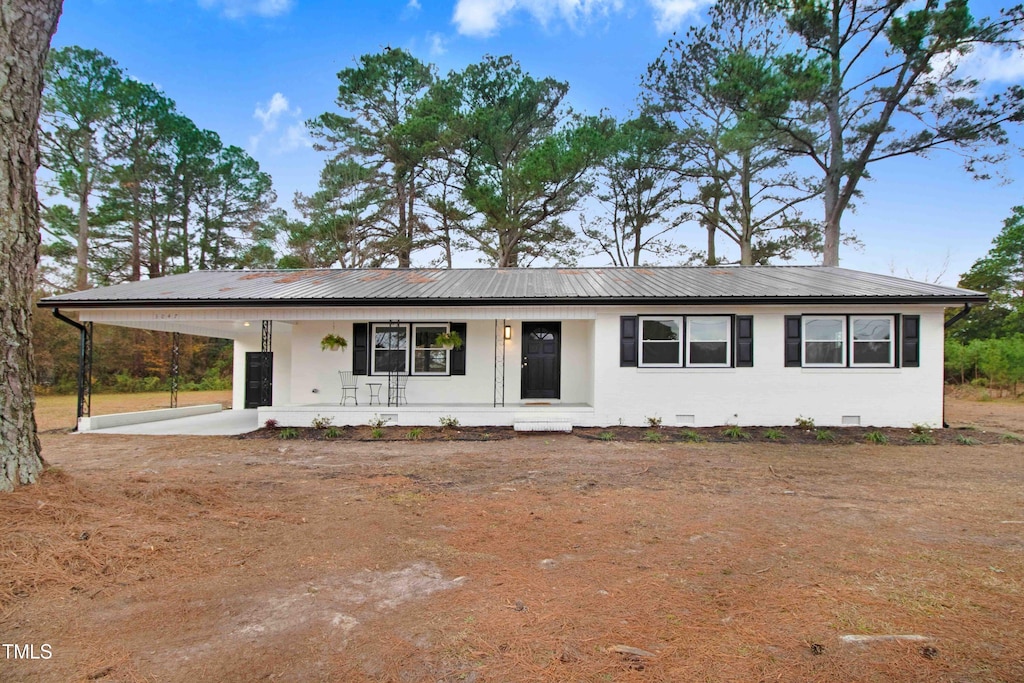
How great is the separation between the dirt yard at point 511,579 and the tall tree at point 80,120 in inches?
807

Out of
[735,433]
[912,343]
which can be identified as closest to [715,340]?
[735,433]

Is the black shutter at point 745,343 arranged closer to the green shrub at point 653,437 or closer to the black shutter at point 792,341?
the black shutter at point 792,341

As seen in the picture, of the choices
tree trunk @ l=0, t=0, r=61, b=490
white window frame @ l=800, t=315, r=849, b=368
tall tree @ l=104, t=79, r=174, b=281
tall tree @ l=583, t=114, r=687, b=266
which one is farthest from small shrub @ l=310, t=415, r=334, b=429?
tall tree @ l=104, t=79, r=174, b=281

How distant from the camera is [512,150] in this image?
63.3 feet

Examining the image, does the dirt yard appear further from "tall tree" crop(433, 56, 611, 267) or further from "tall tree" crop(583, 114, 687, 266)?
"tall tree" crop(583, 114, 687, 266)

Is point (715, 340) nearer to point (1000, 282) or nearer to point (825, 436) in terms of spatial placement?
point (825, 436)

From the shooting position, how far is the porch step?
30.8 feet

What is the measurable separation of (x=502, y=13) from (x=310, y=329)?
12.0 meters

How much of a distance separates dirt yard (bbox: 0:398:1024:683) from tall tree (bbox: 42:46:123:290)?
20501 millimetres

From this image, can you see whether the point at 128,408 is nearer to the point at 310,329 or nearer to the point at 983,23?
the point at 310,329

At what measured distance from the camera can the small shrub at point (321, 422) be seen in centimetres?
973

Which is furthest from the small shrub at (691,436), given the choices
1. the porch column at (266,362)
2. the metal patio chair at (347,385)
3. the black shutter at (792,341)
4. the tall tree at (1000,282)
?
the tall tree at (1000,282)

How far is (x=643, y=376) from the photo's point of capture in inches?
386

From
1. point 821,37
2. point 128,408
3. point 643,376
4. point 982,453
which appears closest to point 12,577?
point 643,376
